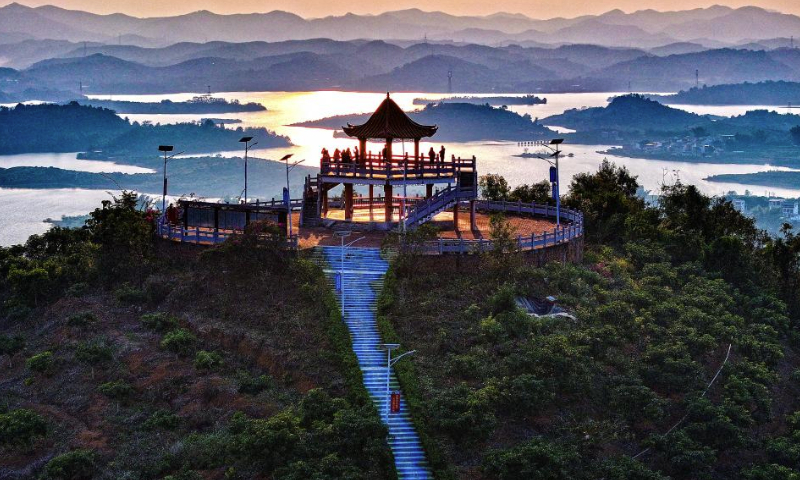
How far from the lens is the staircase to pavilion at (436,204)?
4469cm

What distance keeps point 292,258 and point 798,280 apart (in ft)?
81.9

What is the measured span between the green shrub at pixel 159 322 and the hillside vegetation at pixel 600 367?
7.71 metres

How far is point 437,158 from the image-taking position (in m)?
47.7

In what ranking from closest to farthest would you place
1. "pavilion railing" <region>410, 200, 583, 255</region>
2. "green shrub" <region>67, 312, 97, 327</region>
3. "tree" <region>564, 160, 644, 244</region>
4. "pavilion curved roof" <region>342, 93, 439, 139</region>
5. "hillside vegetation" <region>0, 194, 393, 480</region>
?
1. "hillside vegetation" <region>0, 194, 393, 480</region>
2. "green shrub" <region>67, 312, 97, 327</region>
3. "pavilion railing" <region>410, 200, 583, 255</region>
4. "pavilion curved roof" <region>342, 93, 439, 139</region>
5. "tree" <region>564, 160, 644, 244</region>

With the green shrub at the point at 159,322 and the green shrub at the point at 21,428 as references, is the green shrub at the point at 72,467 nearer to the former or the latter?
the green shrub at the point at 21,428

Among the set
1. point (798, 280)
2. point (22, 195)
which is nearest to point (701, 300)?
point (798, 280)

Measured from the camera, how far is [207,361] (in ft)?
114

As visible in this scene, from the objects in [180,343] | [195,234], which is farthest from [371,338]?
[195,234]

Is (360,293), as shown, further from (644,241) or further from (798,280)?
(798,280)

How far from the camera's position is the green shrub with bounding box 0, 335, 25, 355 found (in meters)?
38.1

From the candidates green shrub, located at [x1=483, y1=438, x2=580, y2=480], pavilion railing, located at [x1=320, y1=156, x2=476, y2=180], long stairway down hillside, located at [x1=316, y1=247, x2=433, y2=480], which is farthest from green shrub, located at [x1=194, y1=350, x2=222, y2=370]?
pavilion railing, located at [x1=320, y1=156, x2=476, y2=180]

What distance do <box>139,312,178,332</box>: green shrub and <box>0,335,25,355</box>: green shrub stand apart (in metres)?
4.41

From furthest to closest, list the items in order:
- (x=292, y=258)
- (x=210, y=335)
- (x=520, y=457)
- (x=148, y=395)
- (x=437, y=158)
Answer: (x=437, y=158)
(x=292, y=258)
(x=210, y=335)
(x=148, y=395)
(x=520, y=457)

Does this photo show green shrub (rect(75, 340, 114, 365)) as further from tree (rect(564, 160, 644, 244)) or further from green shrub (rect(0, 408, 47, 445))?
tree (rect(564, 160, 644, 244))
